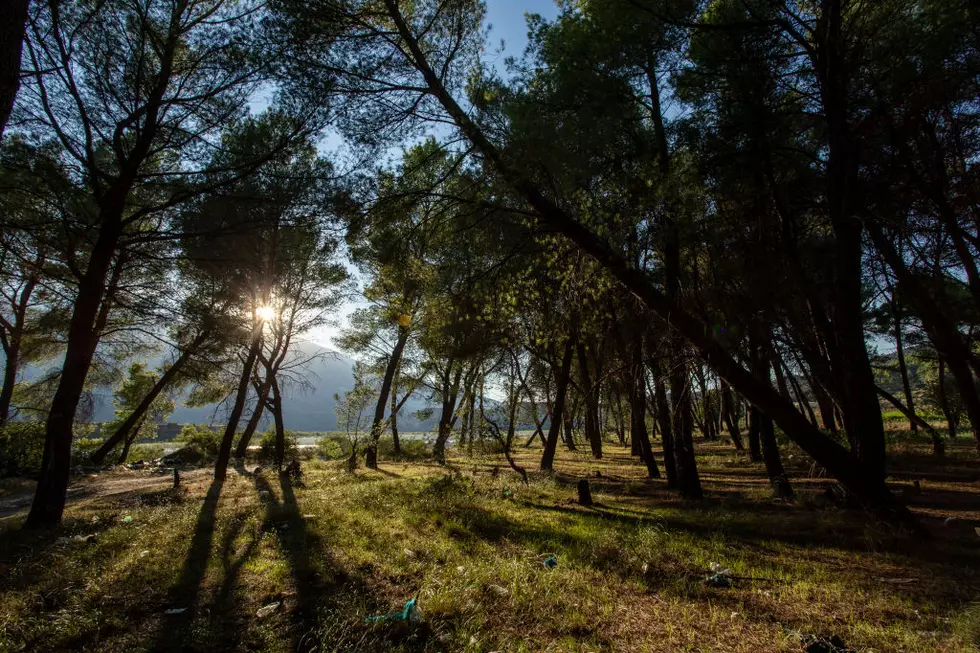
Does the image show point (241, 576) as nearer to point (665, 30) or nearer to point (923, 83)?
point (665, 30)

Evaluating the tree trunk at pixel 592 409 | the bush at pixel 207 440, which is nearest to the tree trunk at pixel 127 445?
the bush at pixel 207 440

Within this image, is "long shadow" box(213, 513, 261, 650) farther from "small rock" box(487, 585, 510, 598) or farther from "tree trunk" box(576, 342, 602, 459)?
"tree trunk" box(576, 342, 602, 459)

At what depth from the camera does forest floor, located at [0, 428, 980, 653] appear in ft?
9.86

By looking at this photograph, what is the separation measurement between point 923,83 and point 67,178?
12662mm

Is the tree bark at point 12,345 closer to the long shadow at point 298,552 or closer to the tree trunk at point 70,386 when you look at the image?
the tree trunk at point 70,386

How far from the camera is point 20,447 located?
1458 cm

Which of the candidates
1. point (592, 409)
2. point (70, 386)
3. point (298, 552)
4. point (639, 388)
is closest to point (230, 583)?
point (298, 552)

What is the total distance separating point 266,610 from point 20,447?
58.4ft

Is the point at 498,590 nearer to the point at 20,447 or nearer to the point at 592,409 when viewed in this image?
the point at 592,409

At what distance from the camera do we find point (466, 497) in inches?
324

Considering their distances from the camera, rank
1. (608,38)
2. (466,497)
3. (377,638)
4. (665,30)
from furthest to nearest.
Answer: (466,497), (608,38), (665,30), (377,638)

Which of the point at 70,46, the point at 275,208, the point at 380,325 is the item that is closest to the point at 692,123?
the point at 275,208

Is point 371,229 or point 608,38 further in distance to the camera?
point 608,38

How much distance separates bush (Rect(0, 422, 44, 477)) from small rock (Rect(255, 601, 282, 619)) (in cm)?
1675
